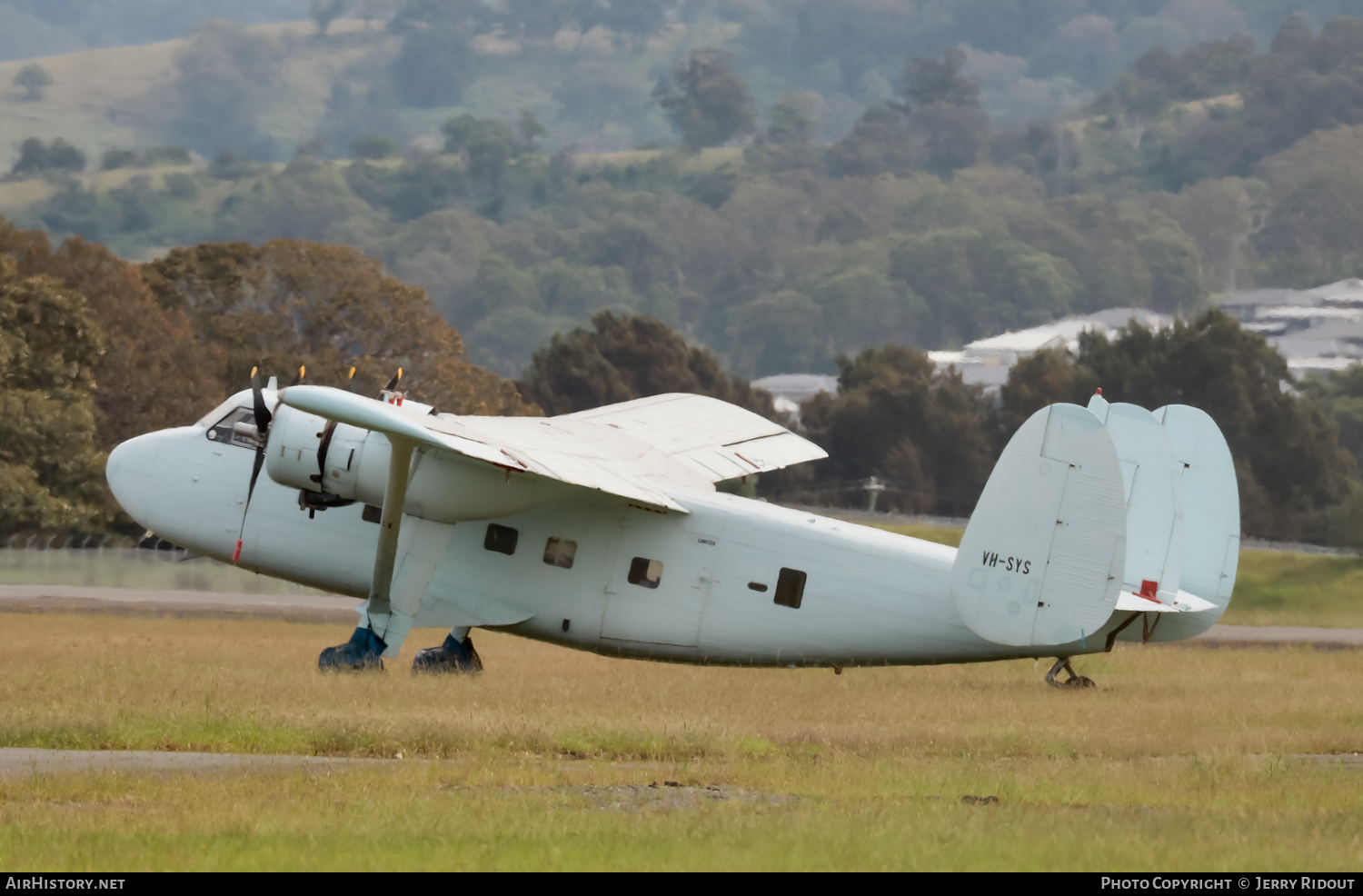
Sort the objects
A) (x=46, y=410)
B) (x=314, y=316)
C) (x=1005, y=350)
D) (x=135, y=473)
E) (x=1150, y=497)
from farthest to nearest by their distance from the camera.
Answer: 1. (x=1005, y=350)
2. (x=314, y=316)
3. (x=46, y=410)
4. (x=135, y=473)
5. (x=1150, y=497)

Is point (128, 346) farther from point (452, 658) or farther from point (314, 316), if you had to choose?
point (452, 658)

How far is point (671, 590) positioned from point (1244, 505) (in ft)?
245

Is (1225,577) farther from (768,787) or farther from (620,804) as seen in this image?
(620,804)

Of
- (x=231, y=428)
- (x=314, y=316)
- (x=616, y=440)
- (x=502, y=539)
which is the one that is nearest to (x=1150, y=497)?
(x=616, y=440)

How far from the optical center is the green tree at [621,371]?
4188 inches

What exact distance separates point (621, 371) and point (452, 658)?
83.4m

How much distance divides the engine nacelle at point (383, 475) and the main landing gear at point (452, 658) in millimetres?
2291

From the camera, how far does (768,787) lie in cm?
1609

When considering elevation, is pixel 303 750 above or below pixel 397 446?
below

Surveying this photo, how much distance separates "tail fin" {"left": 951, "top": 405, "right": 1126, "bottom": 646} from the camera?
829 inches

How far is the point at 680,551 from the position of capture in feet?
78.1

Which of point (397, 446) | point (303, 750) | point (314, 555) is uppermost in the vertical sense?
point (397, 446)

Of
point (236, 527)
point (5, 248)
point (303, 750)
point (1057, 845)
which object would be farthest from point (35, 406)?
point (1057, 845)

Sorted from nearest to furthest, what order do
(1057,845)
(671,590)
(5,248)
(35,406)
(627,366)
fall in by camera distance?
(1057,845) → (671,590) → (35,406) → (5,248) → (627,366)
